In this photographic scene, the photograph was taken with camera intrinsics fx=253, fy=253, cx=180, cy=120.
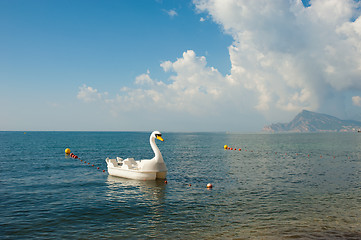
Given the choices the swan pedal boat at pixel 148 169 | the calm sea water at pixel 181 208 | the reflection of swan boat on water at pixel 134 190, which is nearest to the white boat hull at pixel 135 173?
the swan pedal boat at pixel 148 169

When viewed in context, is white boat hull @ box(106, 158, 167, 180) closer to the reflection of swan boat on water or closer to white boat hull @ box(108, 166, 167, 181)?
white boat hull @ box(108, 166, 167, 181)

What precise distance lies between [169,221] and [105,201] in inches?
317

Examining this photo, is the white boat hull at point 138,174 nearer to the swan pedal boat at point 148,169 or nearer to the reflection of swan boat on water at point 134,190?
the swan pedal boat at point 148,169

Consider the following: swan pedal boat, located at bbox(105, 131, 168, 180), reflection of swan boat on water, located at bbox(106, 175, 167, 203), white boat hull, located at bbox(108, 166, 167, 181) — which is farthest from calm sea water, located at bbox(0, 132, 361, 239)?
swan pedal boat, located at bbox(105, 131, 168, 180)

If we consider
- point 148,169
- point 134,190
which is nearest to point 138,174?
point 148,169

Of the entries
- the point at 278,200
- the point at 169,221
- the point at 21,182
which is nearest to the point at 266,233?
the point at 169,221

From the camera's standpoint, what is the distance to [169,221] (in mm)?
18344

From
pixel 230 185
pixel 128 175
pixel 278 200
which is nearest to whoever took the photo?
pixel 278 200

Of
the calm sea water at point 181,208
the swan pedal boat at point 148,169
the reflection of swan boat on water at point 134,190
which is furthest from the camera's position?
the swan pedal boat at point 148,169

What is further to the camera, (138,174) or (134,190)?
(138,174)

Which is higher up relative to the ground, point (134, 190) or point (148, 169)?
point (148, 169)

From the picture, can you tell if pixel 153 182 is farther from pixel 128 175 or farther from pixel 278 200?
pixel 278 200

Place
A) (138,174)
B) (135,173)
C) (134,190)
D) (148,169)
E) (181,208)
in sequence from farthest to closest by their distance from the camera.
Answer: (135,173), (138,174), (148,169), (134,190), (181,208)

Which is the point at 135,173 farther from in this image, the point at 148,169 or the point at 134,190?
the point at 134,190
